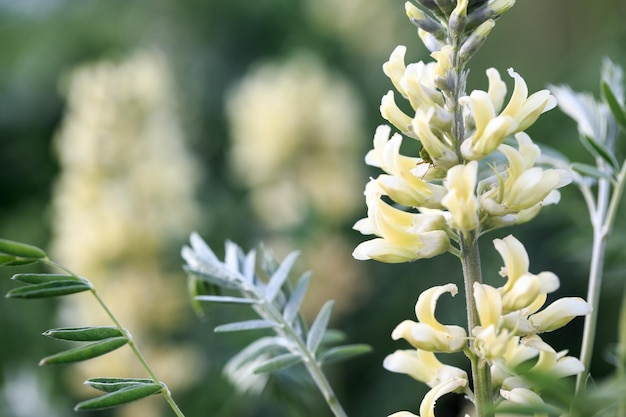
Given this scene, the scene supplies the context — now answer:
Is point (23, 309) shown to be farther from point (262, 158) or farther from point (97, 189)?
point (262, 158)

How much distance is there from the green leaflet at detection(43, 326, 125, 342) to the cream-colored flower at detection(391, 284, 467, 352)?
130 mm

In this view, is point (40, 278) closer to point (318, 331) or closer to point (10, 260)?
point (10, 260)

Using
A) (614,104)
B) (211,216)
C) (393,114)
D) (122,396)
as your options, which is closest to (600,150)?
(614,104)

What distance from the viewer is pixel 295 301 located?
464 mm

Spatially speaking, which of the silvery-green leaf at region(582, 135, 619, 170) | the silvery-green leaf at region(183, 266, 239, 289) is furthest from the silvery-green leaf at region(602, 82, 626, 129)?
the silvery-green leaf at region(183, 266, 239, 289)

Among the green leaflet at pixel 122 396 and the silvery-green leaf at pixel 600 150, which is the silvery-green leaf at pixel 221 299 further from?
the silvery-green leaf at pixel 600 150

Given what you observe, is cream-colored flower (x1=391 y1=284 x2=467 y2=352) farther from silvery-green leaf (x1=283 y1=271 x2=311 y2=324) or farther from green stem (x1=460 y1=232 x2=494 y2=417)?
silvery-green leaf (x1=283 y1=271 x2=311 y2=324)

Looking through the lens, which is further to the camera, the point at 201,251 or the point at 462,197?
the point at 201,251

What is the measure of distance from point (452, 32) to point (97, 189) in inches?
32.0

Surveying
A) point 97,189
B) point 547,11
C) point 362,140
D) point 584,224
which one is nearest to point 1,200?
point 97,189

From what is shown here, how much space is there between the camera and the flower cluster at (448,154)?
0.34 m

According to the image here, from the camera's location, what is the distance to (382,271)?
1.24 metres

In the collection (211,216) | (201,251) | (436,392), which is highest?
(211,216)

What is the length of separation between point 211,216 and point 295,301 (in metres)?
0.86
